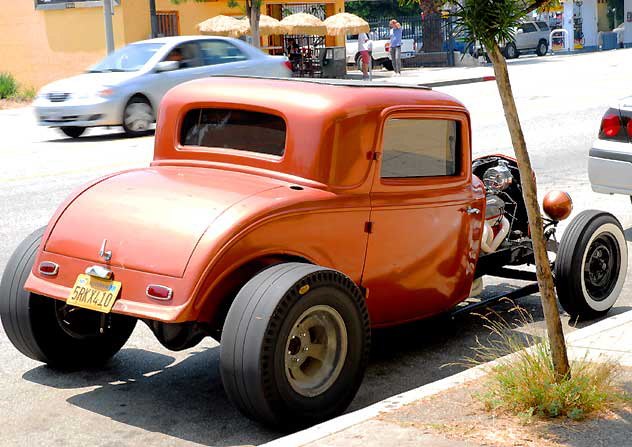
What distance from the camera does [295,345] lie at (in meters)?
5.37

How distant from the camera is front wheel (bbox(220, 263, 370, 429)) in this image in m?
5.06

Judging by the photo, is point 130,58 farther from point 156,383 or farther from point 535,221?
point 535,221

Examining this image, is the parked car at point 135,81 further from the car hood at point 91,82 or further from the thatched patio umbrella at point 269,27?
the thatched patio umbrella at point 269,27

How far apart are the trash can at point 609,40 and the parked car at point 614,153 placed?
48850mm

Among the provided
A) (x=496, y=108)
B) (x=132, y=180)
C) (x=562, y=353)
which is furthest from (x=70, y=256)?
(x=496, y=108)

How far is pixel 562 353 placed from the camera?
5.25 metres

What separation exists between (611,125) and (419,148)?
406 centimetres

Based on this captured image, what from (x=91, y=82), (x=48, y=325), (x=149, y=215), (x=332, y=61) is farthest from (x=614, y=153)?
(x=332, y=61)

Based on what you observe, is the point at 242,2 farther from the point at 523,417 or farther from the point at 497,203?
the point at 523,417

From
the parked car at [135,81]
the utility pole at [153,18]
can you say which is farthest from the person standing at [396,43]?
the parked car at [135,81]

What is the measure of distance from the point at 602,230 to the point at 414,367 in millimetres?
1754

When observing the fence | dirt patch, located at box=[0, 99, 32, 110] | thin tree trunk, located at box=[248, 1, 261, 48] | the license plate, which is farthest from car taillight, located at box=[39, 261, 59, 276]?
the fence

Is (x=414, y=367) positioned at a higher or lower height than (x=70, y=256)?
lower

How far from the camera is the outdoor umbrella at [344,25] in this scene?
118 ft
